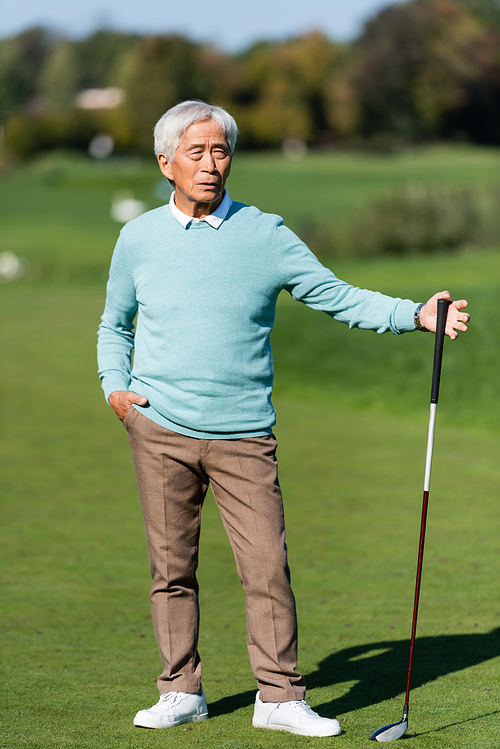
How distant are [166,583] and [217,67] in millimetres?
78020

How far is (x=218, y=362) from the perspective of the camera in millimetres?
3020

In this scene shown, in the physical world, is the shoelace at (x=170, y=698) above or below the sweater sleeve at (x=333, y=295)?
below

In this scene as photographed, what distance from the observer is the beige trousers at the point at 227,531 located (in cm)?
306

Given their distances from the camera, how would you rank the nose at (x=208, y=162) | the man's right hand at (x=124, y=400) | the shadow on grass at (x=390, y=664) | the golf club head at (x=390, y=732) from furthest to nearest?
the shadow on grass at (x=390, y=664), the man's right hand at (x=124, y=400), the nose at (x=208, y=162), the golf club head at (x=390, y=732)

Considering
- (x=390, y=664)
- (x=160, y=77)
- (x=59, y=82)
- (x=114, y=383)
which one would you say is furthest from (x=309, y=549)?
(x=59, y=82)

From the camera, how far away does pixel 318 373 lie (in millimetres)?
12773

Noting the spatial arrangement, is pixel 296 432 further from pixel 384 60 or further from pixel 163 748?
pixel 384 60

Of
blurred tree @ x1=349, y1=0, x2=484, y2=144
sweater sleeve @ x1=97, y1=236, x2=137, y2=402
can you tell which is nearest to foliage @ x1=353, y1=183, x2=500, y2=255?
sweater sleeve @ x1=97, y1=236, x2=137, y2=402

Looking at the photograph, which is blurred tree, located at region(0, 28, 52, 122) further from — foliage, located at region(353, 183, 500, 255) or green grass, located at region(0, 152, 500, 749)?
green grass, located at region(0, 152, 500, 749)

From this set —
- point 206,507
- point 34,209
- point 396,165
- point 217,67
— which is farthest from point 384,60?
point 206,507

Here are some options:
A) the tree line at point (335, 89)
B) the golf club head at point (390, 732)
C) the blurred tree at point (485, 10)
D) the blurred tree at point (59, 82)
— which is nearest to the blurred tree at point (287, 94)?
the tree line at point (335, 89)

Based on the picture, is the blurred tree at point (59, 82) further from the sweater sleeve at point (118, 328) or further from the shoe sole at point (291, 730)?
the shoe sole at point (291, 730)

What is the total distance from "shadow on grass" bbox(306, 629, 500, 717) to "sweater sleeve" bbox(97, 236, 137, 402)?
1.27m

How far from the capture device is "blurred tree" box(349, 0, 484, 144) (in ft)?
234
